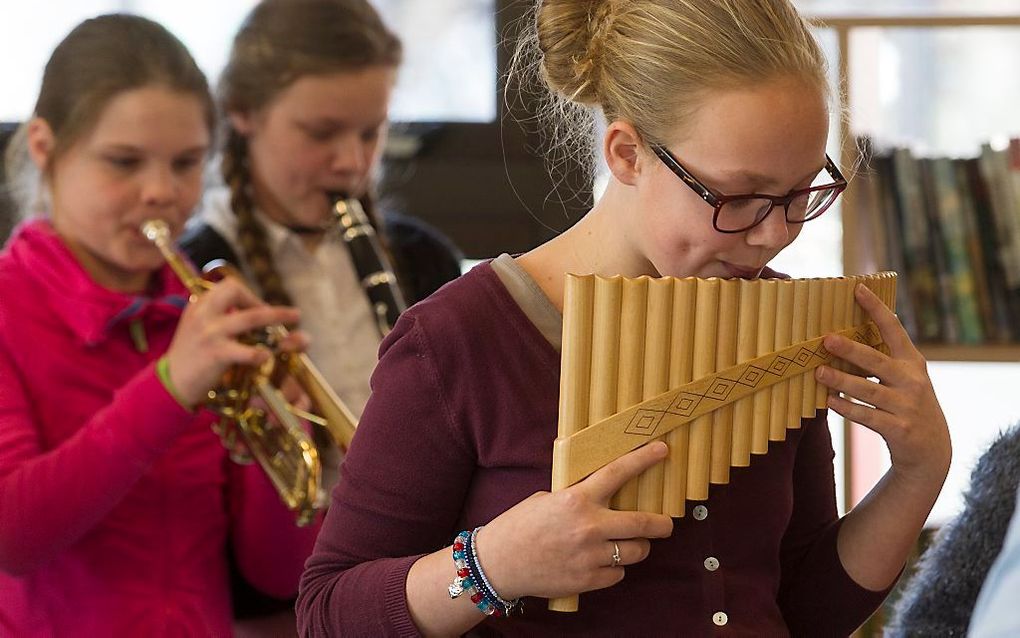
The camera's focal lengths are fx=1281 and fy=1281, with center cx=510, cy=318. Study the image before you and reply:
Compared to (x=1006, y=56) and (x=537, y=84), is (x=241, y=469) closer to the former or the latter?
(x=537, y=84)

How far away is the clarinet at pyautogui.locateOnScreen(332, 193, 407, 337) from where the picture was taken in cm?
226

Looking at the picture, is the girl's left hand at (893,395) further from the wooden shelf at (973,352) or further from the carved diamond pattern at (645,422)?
the wooden shelf at (973,352)

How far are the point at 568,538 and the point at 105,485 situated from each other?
0.88 metres

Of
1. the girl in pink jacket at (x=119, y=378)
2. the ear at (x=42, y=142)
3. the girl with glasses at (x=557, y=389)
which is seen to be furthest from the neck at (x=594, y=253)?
the ear at (x=42, y=142)

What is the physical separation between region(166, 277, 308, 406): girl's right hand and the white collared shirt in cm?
30

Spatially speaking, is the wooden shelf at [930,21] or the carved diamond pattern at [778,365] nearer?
the carved diamond pattern at [778,365]

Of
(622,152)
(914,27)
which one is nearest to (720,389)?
(622,152)

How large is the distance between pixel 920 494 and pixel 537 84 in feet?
2.12

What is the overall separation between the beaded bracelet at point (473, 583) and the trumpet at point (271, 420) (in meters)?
0.75

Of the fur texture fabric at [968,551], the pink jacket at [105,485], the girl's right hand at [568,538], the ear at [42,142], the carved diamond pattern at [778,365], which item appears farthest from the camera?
the ear at [42,142]

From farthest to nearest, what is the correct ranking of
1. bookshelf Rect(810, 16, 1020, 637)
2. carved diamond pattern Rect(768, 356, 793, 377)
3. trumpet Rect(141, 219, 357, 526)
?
bookshelf Rect(810, 16, 1020, 637)
trumpet Rect(141, 219, 357, 526)
carved diamond pattern Rect(768, 356, 793, 377)

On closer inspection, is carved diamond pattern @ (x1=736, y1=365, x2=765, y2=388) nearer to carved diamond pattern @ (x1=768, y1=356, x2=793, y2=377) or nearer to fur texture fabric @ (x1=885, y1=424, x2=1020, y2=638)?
carved diamond pattern @ (x1=768, y1=356, x2=793, y2=377)

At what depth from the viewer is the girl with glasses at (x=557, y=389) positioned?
126 cm

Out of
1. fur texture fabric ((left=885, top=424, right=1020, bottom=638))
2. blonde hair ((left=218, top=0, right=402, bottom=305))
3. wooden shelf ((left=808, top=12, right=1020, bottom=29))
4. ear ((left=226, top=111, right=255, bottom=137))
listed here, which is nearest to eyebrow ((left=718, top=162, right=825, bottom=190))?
fur texture fabric ((left=885, top=424, right=1020, bottom=638))
